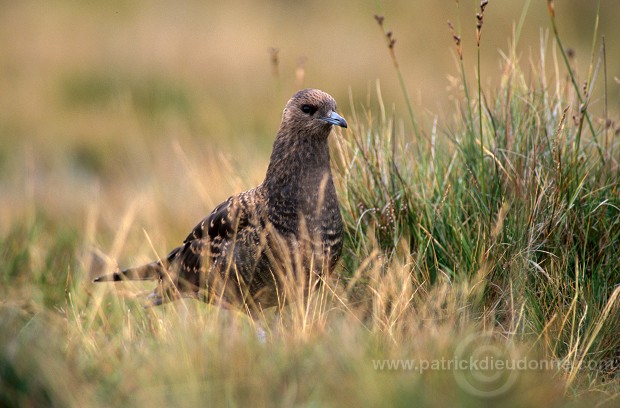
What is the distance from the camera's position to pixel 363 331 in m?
3.21

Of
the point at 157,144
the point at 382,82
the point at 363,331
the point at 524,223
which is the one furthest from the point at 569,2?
the point at 363,331

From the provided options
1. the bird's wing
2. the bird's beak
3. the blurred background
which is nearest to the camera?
the bird's beak

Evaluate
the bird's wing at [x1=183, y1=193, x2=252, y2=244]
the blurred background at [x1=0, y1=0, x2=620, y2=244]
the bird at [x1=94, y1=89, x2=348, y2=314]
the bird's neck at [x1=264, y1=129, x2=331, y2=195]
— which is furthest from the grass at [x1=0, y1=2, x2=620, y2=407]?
the blurred background at [x1=0, y1=0, x2=620, y2=244]

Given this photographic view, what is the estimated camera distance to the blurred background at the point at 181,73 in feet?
27.0

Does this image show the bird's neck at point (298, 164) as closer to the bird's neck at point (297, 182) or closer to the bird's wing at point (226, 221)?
the bird's neck at point (297, 182)

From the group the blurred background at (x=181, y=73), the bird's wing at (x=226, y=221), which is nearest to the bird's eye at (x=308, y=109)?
the bird's wing at (x=226, y=221)

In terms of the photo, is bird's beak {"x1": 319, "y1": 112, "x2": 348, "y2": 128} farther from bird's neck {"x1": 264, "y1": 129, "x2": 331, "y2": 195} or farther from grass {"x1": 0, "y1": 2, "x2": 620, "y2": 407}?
grass {"x1": 0, "y1": 2, "x2": 620, "y2": 407}

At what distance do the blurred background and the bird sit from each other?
229 centimetres

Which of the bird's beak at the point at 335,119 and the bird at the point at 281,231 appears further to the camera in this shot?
the bird's beak at the point at 335,119

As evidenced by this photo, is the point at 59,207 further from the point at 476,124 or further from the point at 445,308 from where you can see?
the point at 445,308

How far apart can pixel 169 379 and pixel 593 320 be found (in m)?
1.73

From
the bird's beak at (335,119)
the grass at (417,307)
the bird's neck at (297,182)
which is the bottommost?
the grass at (417,307)

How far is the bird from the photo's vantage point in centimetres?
385

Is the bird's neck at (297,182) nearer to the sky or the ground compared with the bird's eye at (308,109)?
nearer to the ground
